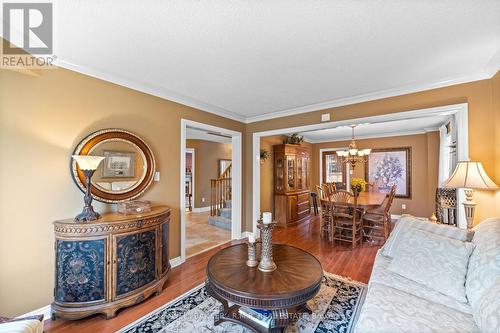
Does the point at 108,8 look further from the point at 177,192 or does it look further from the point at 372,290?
the point at 372,290

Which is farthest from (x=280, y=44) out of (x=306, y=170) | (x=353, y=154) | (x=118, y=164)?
(x=306, y=170)

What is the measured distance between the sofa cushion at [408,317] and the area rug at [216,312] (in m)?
0.63

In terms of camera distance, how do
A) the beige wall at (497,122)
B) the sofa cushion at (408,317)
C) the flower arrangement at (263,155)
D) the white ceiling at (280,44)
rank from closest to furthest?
the sofa cushion at (408,317)
the white ceiling at (280,44)
the beige wall at (497,122)
the flower arrangement at (263,155)

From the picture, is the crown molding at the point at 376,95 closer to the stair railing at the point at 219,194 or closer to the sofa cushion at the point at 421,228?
the sofa cushion at the point at 421,228

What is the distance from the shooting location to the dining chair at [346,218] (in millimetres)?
3734

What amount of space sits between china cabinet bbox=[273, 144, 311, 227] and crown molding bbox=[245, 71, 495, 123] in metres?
1.48

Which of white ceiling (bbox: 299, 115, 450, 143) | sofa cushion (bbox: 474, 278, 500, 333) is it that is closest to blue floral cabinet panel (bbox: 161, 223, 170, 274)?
sofa cushion (bbox: 474, 278, 500, 333)

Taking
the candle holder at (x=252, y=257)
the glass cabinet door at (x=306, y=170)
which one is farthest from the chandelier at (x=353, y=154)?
the candle holder at (x=252, y=257)

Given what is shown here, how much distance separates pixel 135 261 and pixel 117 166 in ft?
3.61

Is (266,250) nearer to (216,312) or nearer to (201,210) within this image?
(216,312)

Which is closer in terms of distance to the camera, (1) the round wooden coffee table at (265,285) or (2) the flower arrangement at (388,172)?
(1) the round wooden coffee table at (265,285)

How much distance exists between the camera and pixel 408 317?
122 cm

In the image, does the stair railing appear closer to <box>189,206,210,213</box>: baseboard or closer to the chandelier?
<box>189,206,210,213</box>: baseboard

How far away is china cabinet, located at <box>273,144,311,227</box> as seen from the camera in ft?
17.0
